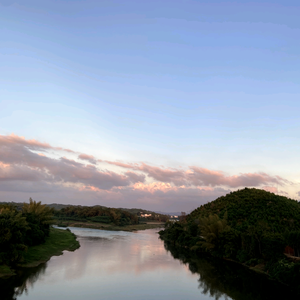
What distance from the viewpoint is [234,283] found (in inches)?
1135

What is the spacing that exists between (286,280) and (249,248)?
12.2 meters

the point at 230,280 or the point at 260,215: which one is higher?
the point at 260,215

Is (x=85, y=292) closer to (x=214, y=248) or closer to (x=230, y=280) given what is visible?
(x=230, y=280)

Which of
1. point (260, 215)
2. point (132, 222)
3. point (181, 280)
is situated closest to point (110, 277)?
point (181, 280)

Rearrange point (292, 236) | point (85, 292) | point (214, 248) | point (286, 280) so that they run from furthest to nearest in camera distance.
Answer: point (214, 248)
point (292, 236)
point (286, 280)
point (85, 292)

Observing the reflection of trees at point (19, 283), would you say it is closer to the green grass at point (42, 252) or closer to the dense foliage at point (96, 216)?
the green grass at point (42, 252)

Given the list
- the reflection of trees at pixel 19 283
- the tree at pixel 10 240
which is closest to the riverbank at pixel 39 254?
the reflection of trees at pixel 19 283

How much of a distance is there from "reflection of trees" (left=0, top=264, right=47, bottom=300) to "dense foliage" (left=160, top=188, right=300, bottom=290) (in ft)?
87.0

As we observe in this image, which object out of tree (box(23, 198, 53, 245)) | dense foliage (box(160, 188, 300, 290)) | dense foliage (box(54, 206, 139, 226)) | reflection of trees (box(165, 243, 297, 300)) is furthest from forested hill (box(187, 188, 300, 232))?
dense foliage (box(54, 206, 139, 226))

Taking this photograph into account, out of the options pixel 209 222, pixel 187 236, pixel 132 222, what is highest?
pixel 209 222

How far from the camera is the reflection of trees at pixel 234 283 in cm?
2475

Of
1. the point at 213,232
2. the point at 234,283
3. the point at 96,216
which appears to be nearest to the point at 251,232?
the point at 213,232

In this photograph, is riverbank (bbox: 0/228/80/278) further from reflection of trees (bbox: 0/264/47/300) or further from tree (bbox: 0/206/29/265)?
tree (bbox: 0/206/29/265)

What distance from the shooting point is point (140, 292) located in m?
24.6
